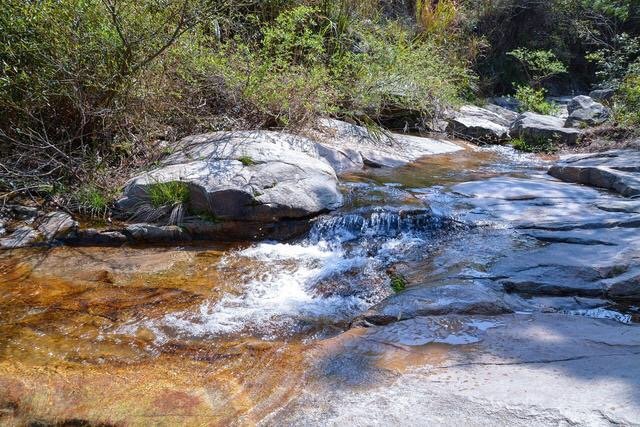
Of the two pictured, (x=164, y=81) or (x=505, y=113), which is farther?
(x=505, y=113)

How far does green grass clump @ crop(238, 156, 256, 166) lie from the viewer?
5016 millimetres

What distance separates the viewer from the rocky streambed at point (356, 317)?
6.89 ft

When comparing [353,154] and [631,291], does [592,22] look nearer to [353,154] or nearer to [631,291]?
[353,154]

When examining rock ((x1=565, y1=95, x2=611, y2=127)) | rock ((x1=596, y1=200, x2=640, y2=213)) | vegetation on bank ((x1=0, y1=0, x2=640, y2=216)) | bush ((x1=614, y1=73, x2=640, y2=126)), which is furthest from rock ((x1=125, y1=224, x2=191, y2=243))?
rock ((x1=565, y1=95, x2=611, y2=127))

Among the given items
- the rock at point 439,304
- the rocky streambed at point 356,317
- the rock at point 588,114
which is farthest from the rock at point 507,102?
the rock at point 439,304

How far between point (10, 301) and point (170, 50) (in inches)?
119

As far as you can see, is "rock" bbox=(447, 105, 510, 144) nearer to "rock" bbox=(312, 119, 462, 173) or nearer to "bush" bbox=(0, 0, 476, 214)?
"rock" bbox=(312, 119, 462, 173)

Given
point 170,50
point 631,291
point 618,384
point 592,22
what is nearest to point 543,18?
point 592,22

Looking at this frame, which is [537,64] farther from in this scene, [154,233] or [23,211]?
[23,211]

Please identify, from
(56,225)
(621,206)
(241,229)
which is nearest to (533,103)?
(621,206)

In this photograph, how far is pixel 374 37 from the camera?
8.63m

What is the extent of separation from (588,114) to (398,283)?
6830 mm

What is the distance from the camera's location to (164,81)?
5.62 metres

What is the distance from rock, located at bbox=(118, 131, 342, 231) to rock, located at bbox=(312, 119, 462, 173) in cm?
94
